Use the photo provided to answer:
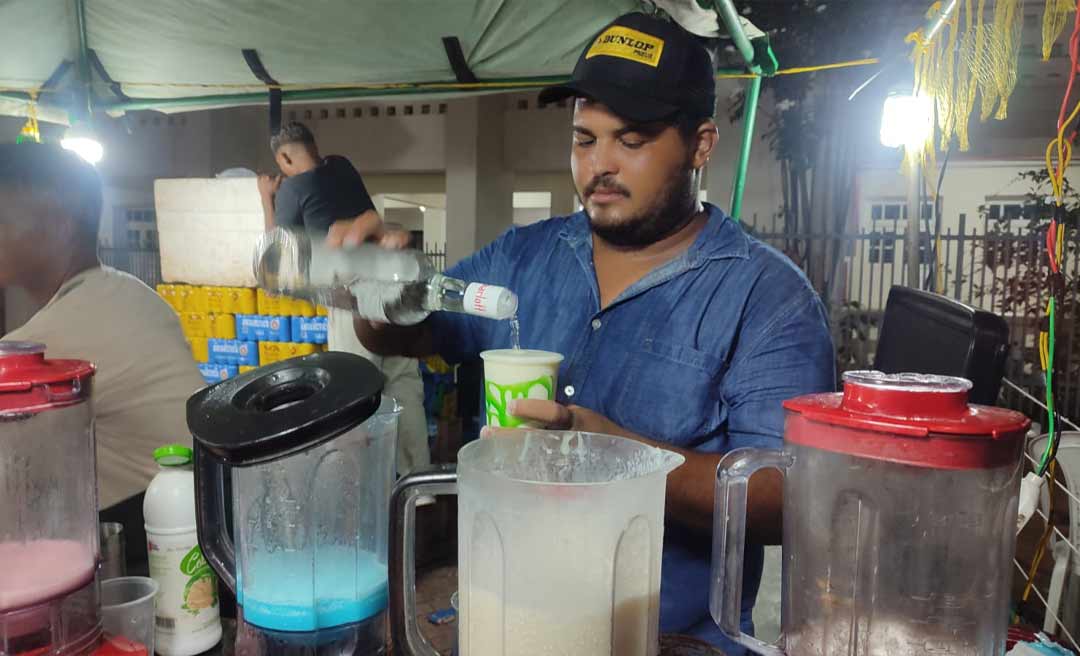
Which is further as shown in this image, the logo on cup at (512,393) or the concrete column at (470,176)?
the concrete column at (470,176)

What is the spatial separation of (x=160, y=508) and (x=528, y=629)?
0.68m

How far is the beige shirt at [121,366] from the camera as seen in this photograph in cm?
189

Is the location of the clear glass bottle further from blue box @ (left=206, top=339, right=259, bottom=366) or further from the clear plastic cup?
blue box @ (left=206, top=339, right=259, bottom=366)

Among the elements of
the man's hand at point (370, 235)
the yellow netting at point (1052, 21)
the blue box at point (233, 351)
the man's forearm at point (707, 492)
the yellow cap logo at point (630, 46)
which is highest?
the yellow cap logo at point (630, 46)

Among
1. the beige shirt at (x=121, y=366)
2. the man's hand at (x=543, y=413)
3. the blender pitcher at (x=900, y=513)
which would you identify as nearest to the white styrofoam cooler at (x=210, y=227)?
the beige shirt at (x=121, y=366)

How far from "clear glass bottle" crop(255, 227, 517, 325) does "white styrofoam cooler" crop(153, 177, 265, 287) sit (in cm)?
396

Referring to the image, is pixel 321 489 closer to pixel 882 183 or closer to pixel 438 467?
pixel 438 467

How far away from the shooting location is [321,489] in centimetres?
99

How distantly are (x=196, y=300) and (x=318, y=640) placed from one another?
199 inches

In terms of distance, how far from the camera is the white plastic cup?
3.27 ft

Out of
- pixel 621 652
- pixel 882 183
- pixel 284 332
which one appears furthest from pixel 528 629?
pixel 882 183

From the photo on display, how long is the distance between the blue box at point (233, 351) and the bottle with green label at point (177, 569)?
435 cm

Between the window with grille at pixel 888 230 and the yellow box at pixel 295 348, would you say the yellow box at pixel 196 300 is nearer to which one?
the yellow box at pixel 295 348

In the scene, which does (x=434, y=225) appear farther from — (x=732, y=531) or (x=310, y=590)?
(x=732, y=531)
